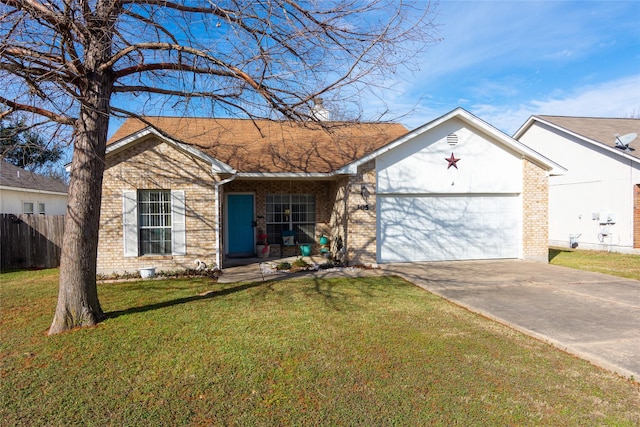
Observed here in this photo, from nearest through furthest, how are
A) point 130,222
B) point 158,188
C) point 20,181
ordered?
point 130,222 < point 158,188 < point 20,181

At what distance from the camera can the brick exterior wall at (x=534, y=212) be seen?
41.0ft

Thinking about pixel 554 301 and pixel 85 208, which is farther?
pixel 554 301

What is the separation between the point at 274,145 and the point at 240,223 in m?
3.04

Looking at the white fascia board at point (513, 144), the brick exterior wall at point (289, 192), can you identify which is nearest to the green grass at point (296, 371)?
the brick exterior wall at point (289, 192)

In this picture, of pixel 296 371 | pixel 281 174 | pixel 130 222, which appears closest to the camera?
pixel 296 371

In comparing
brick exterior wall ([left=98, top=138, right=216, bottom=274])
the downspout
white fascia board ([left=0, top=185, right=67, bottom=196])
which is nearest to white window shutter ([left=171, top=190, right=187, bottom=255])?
brick exterior wall ([left=98, top=138, right=216, bottom=274])

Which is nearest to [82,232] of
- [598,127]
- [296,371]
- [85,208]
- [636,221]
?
[85,208]

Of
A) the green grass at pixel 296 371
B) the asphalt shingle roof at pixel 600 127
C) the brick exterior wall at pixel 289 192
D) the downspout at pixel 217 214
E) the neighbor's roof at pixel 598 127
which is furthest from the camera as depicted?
the asphalt shingle roof at pixel 600 127

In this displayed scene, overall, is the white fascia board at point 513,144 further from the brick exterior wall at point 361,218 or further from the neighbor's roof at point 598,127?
the neighbor's roof at point 598,127

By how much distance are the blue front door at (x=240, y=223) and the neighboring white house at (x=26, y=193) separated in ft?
24.0

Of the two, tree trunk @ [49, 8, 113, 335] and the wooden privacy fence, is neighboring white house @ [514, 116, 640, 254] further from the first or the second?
the wooden privacy fence

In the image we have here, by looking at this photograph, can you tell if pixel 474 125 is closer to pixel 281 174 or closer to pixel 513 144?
pixel 513 144

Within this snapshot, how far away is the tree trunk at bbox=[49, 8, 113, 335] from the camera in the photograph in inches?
231

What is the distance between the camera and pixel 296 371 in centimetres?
429
